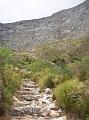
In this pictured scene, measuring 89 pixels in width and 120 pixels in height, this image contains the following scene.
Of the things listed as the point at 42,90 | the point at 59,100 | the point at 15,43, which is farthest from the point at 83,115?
the point at 15,43

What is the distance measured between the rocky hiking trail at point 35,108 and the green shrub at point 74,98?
245 mm

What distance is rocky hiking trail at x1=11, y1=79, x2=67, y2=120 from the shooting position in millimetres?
8422

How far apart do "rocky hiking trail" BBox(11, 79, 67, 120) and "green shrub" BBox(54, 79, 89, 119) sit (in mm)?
245

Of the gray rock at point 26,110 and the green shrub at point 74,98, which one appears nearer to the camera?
the green shrub at point 74,98

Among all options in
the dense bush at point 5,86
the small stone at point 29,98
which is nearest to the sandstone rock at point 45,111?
the dense bush at point 5,86

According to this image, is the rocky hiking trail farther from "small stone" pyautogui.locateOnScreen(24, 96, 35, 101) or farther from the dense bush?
the dense bush

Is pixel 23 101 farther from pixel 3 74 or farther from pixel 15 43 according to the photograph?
pixel 15 43

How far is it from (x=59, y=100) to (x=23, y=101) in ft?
5.06

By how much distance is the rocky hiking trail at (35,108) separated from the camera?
8.42 m

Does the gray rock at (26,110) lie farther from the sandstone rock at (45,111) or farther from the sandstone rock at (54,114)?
the sandstone rock at (54,114)

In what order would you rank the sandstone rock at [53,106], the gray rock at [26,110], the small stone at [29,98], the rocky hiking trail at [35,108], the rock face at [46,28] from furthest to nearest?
the rock face at [46,28] < the small stone at [29,98] < the sandstone rock at [53,106] < the gray rock at [26,110] < the rocky hiking trail at [35,108]

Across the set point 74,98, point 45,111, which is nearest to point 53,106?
point 45,111

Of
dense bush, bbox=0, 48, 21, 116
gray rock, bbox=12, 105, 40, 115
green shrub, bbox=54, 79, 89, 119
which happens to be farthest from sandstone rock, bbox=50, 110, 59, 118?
dense bush, bbox=0, 48, 21, 116

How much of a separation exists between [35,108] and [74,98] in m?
1.18
